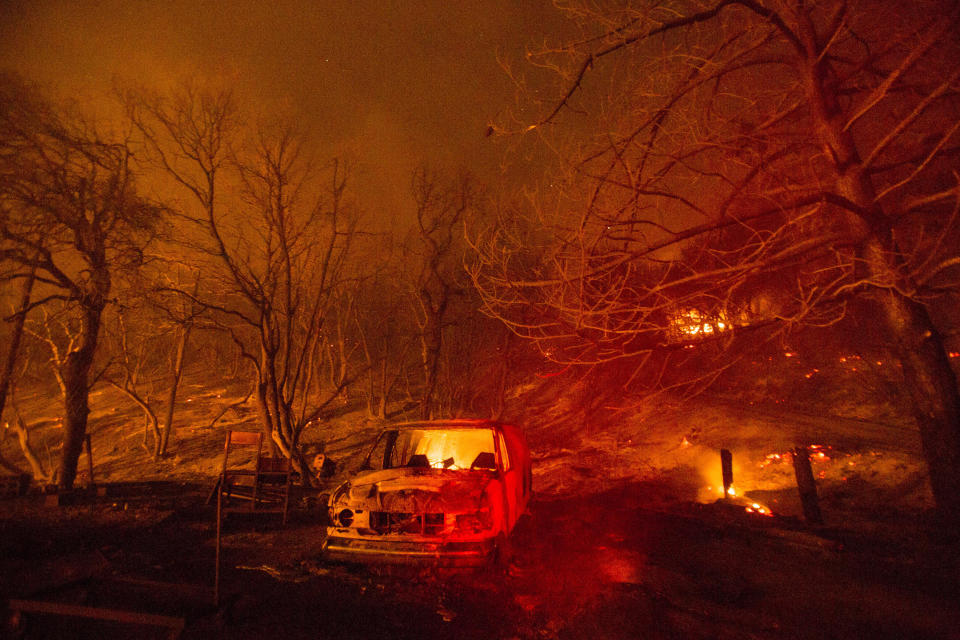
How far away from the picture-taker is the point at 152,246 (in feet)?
38.1

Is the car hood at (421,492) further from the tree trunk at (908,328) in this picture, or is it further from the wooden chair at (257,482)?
the tree trunk at (908,328)

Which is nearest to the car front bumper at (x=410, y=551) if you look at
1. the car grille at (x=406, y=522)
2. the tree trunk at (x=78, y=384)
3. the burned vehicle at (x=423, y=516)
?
the burned vehicle at (x=423, y=516)

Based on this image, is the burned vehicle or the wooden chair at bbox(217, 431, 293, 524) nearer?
the burned vehicle

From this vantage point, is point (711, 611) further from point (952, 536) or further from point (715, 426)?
point (715, 426)

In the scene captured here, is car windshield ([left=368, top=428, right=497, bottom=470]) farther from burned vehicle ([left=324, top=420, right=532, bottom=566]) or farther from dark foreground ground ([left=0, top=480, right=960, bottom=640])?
dark foreground ground ([left=0, top=480, right=960, bottom=640])

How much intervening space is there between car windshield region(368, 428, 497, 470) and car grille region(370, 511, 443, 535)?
4.87 ft

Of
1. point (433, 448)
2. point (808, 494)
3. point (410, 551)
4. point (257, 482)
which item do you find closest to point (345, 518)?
point (410, 551)

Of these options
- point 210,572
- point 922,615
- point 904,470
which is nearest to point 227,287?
point 210,572

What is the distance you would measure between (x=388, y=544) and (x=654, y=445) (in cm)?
1197

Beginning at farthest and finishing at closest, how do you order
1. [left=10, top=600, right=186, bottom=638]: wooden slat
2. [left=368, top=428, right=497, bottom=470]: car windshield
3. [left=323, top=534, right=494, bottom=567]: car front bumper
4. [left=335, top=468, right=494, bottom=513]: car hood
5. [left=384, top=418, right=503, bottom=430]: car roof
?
[left=368, top=428, right=497, bottom=470]: car windshield
[left=384, top=418, right=503, bottom=430]: car roof
[left=335, top=468, right=494, bottom=513]: car hood
[left=323, top=534, right=494, bottom=567]: car front bumper
[left=10, top=600, right=186, bottom=638]: wooden slat

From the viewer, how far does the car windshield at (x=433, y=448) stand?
6602mm

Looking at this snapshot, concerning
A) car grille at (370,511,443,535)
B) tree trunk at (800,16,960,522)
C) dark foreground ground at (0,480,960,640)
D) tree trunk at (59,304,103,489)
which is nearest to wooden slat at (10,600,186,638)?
dark foreground ground at (0,480,960,640)

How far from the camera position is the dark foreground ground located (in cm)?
404

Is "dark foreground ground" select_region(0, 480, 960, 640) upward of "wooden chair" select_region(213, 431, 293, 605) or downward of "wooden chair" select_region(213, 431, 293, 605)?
downward
